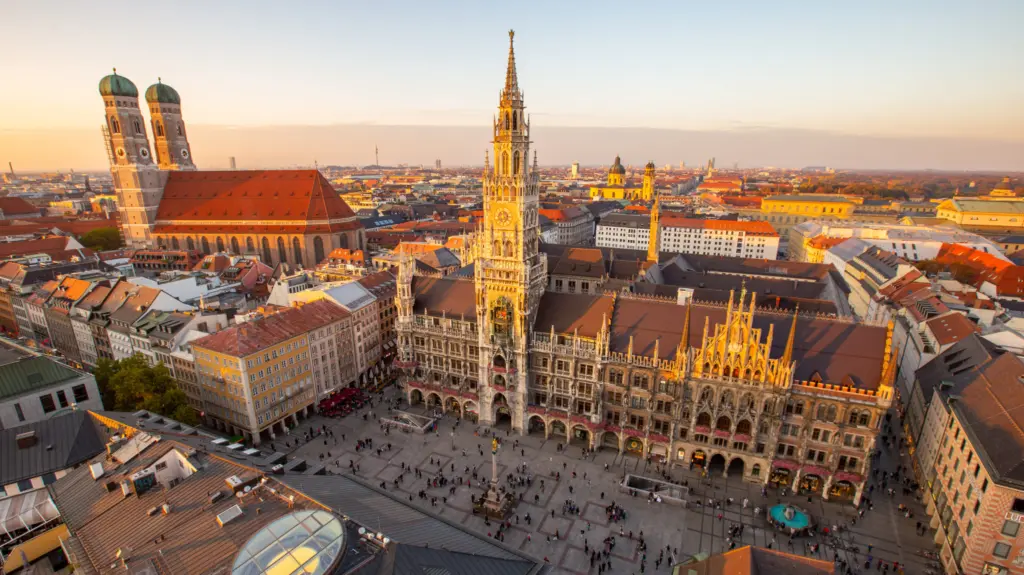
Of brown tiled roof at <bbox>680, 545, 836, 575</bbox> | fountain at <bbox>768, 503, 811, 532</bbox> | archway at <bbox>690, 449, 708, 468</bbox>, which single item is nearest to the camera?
brown tiled roof at <bbox>680, 545, 836, 575</bbox>

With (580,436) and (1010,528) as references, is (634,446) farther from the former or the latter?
(1010,528)

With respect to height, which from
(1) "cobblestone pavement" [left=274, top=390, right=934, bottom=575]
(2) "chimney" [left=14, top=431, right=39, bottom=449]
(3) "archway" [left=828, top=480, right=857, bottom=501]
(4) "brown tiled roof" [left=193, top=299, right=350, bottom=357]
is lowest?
(1) "cobblestone pavement" [left=274, top=390, right=934, bottom=575]

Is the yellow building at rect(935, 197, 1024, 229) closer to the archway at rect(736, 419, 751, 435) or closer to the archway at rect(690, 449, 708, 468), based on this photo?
the archway at rect(736, 419, 751, 435)

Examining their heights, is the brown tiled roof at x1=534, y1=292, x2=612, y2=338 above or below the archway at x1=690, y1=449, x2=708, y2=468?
above

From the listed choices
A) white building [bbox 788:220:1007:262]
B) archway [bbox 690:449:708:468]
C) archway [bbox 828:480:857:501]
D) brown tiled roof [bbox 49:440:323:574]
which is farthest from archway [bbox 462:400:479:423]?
white building [bbox 788:220:1007:262]

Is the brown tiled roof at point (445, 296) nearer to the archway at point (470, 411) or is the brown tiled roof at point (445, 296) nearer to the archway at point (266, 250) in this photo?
the archway at point (470, 411)

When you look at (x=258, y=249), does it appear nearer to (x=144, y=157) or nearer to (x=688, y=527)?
(x=144, y=157)

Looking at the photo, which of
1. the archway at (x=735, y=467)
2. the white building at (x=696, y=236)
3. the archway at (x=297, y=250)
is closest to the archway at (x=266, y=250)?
the archway at (x=297, y=250)
